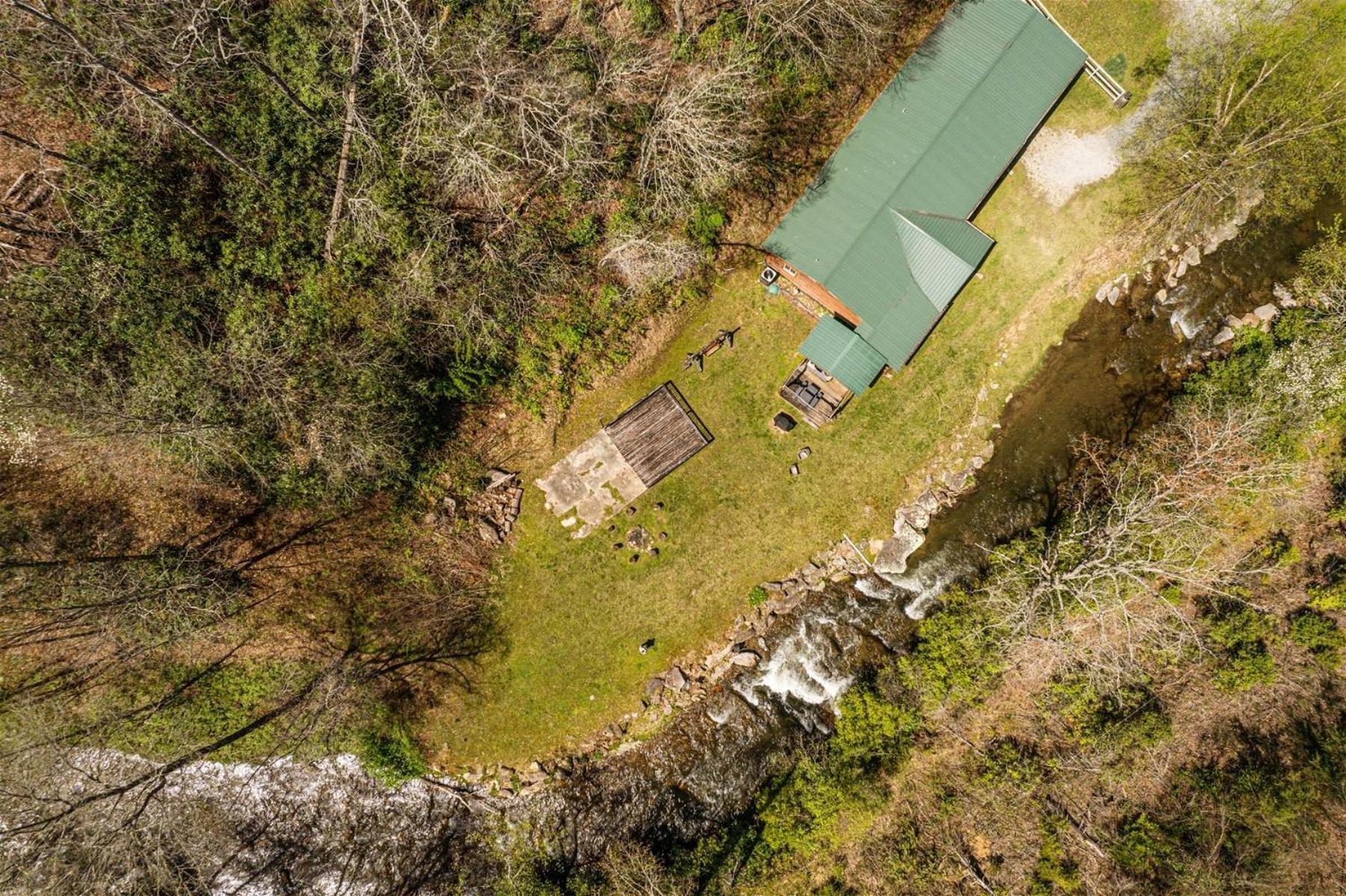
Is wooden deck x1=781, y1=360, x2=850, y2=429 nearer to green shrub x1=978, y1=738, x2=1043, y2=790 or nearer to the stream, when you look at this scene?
the stream

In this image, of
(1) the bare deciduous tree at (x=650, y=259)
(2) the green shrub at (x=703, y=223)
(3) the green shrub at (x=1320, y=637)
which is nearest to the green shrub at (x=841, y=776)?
(3) the green shrub at (x=1320, y=637)

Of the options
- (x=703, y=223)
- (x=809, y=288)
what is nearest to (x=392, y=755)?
(x=703, y=223)

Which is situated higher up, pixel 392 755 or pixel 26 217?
pixel 26 217

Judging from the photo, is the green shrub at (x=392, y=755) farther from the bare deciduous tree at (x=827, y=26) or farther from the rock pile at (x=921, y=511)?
the bare deciduous tree at (x=827, y=26)

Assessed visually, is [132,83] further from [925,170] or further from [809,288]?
[925,170]

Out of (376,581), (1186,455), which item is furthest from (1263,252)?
(376,581)

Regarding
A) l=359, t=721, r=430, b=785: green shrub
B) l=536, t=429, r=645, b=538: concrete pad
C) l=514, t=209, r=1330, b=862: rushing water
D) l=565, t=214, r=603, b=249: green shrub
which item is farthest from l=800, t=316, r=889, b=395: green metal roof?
l=359, t=721, r=430, b=785: green shrub
